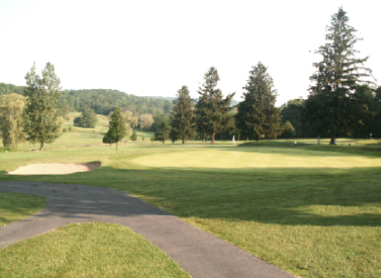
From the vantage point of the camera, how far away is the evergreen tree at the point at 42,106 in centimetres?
5328

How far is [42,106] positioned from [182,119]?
35.9m

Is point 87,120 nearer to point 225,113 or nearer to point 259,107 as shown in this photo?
point 225,113

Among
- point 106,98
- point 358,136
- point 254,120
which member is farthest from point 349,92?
point 106,98

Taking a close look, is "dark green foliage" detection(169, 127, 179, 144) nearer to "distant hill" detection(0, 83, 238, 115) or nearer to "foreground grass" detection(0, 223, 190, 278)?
"foreground grass" detection(0, 223, 190, 278)

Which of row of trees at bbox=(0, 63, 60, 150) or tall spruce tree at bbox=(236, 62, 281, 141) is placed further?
tall spruce tree at bbox=(236, 62, 281, 141)

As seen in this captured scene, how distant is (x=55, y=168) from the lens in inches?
958

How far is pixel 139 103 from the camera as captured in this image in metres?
188

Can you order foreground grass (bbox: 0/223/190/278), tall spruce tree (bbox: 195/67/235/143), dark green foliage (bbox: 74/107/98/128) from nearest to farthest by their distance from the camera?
foreground grass (bbox: 0/223/190/278), tall spruce tree (bbox: 195/67/235/143), dark green foliage (bbox: 74/107/98/128)

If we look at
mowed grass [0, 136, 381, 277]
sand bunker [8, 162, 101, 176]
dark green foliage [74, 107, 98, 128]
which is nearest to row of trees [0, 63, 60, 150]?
sand bunker [8, 162, 101, 176]

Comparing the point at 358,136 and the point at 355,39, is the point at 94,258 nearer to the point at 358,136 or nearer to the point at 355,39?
the point at 355,39

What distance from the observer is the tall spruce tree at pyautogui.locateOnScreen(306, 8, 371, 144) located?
159 feet

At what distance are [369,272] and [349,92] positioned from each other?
5087 cm

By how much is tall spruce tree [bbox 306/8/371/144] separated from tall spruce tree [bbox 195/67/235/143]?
26.7m

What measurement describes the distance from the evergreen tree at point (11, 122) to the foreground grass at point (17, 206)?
46.6 m
